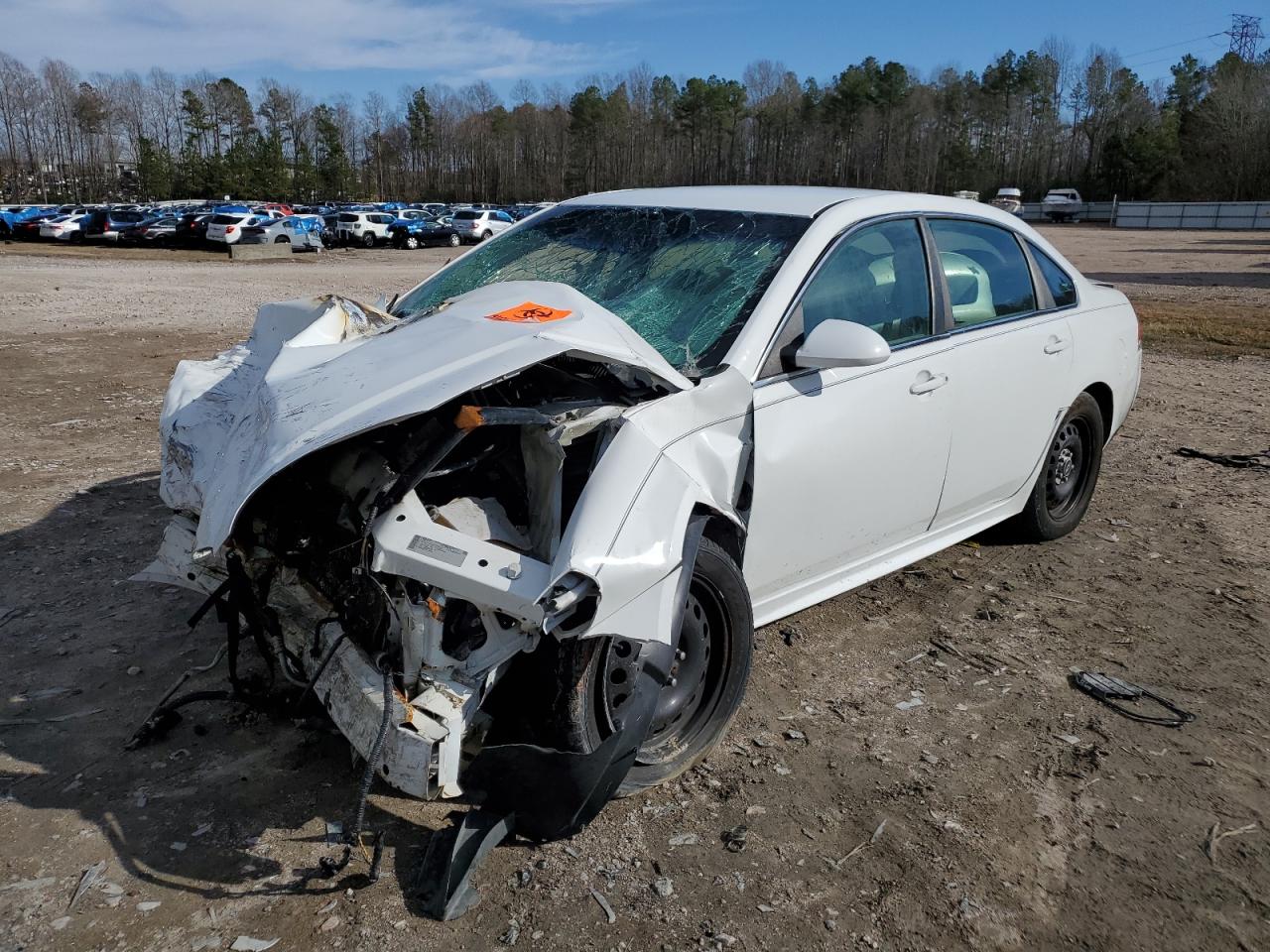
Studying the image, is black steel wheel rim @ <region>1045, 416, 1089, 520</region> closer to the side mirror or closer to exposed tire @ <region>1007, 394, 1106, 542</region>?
exposed tire @ <region>1007, 394, 1106, 542</region>

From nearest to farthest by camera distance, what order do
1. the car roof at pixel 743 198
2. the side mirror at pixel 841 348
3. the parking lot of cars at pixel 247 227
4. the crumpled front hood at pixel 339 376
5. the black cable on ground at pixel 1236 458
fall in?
the crumpled front hood at pixel 339 376 → the side mirror at pixel 841 348 → the car roof at pixel 743 198 → the black cable on ground at pixel 1236 458 → the parking lot of cars at pixel 247 227

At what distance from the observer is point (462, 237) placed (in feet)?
138

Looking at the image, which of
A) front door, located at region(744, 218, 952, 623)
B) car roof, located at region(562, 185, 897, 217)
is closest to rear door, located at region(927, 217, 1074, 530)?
front door, located at region(744, 218, 952, 623)

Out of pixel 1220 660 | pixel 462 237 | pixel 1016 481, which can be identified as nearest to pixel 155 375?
pixel 1016 481

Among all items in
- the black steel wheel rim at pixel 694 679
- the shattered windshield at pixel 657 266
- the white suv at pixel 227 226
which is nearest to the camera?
the black steel wheel rim at pixel 694 679

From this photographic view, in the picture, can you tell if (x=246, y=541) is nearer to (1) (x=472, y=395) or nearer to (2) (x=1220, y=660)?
(1) (x=472, y=395)

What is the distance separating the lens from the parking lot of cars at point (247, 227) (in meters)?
34.8

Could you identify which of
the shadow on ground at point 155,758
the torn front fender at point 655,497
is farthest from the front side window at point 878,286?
the shadow on ground at point 155,758

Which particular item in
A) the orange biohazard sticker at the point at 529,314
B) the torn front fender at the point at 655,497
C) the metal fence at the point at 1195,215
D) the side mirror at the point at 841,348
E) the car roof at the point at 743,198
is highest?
the metal fence at the point at 1195,215

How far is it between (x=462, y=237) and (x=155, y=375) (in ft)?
112

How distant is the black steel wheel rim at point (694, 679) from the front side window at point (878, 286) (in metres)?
1.07

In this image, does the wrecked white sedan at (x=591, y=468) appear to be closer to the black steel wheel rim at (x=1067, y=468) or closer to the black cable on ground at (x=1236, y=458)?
the black steel wheel rim at (x=1067, y=468)

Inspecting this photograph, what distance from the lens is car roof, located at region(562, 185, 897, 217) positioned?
12.8 feet

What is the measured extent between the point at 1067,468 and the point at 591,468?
3.33 metres
